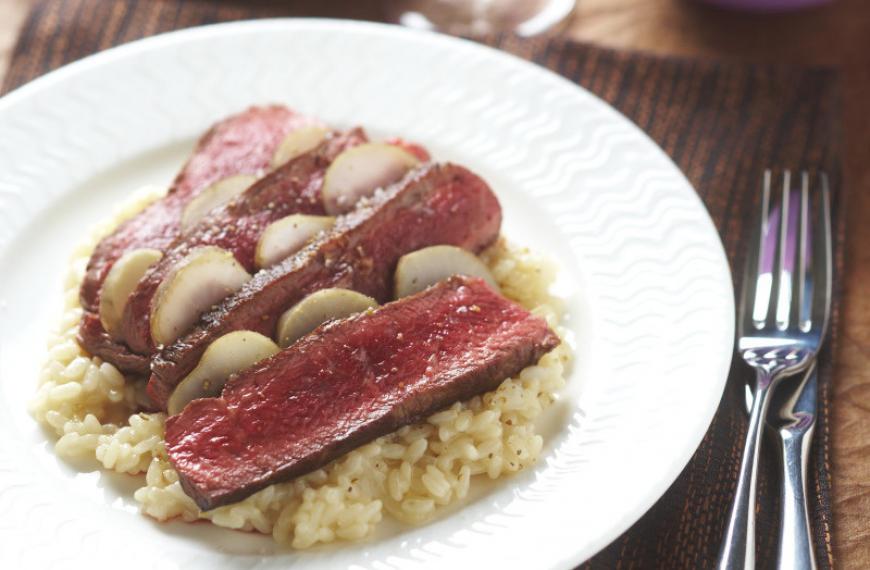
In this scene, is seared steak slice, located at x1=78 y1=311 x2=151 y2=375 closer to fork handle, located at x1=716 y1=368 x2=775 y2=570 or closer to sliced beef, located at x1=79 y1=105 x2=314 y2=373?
sliced beef, located at x1=79 y1=105 x2=314 y2=373

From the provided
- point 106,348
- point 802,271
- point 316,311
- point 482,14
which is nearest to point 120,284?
point 106,348

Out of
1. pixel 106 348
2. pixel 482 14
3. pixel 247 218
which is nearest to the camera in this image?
pixel 106 348

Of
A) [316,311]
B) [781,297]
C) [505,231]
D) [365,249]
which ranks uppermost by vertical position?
[781,297]

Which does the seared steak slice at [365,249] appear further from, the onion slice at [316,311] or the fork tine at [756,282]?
the fork tine at [756,282]

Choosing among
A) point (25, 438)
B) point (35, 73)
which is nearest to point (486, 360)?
point (25, 438)

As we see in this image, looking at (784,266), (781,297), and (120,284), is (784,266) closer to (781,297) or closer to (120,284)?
(781,297)

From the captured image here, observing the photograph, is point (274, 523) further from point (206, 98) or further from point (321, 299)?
point (206, 98)
